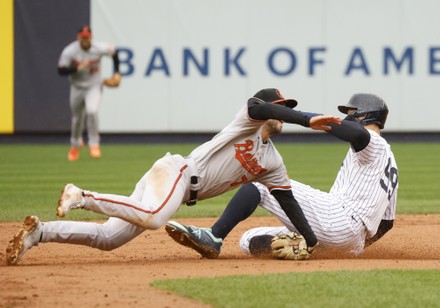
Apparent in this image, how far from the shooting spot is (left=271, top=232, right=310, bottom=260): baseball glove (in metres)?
6.17

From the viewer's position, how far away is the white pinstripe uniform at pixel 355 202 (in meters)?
6.21

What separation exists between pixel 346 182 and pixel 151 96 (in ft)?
44.0

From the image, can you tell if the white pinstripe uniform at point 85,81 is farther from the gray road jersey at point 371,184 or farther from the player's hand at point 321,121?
the player's hand at point 321,121

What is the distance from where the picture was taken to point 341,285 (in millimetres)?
5102

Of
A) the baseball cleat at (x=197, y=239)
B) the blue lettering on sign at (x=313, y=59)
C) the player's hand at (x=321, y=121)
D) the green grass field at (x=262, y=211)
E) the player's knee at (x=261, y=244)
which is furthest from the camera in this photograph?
the blue lettering on sign at (x=313, y=59)

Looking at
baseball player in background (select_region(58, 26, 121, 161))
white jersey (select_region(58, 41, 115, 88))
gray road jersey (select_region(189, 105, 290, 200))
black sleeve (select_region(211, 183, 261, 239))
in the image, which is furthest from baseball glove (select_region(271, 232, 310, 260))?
white jersey (select_region(58, 41, 115, 88))

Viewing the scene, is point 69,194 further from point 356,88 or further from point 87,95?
point 356,88

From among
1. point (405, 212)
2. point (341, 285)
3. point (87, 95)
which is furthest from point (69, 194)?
point (87, 95)

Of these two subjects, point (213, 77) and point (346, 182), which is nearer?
point (346, 182)

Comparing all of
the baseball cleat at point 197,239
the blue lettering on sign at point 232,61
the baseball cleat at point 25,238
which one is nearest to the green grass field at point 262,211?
the baseball cleat at point 197,239

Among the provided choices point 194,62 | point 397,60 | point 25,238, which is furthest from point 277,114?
point 397,60

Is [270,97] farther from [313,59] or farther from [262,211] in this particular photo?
[313,59]

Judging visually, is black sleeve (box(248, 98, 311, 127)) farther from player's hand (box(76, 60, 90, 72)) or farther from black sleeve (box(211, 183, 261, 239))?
player's hand (box(76, 60, 90, 72))

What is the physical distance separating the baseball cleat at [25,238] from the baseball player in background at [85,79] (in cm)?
1002
